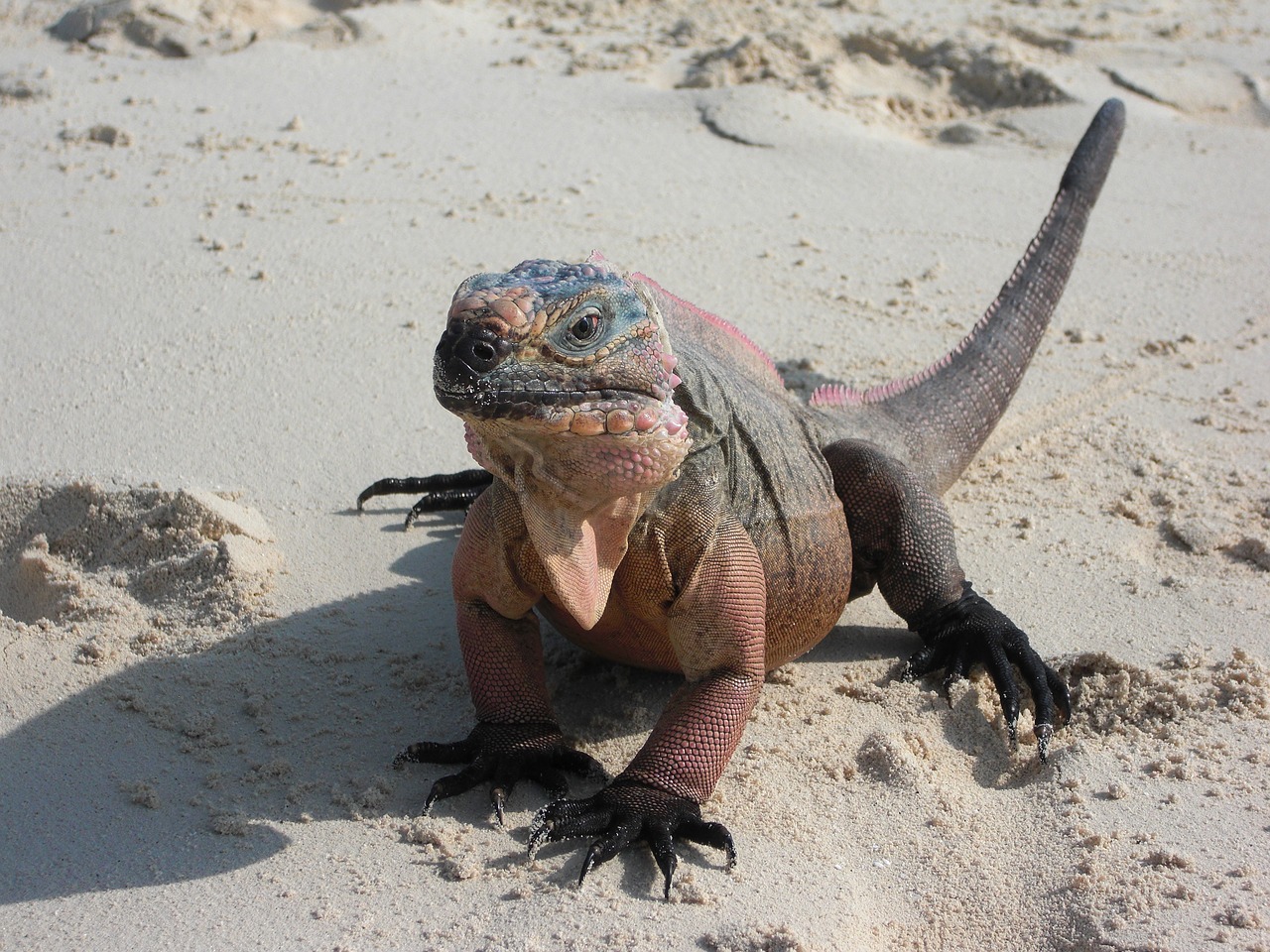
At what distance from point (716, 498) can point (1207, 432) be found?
2.74m

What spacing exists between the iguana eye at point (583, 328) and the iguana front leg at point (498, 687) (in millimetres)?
640

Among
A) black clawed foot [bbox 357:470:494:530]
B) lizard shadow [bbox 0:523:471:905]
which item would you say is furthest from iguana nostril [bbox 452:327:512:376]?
black clawed foot [bbox 357:470:494:530]

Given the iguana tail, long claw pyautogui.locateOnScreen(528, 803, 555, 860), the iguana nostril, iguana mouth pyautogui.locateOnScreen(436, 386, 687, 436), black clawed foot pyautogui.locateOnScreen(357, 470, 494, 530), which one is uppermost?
the iguana nostril

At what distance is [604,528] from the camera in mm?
2793

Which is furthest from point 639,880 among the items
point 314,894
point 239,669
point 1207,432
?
point 1207,432

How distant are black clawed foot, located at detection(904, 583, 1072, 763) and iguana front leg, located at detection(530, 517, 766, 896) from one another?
2.45 ft

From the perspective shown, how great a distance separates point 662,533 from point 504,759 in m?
0.66

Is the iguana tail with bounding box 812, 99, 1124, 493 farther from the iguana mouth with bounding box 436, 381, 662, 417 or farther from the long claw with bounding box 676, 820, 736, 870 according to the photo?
the iguana mouth with bounding box 436, 381, 662, 417

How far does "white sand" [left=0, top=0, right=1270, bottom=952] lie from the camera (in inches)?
110

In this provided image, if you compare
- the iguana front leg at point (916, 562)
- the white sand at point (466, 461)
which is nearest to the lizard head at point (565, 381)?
the white sand at point (466, 461)

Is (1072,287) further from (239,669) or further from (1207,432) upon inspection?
(239,669)

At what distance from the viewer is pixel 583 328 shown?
253 cm

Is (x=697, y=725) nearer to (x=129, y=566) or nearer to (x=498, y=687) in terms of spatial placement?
(x=498, y=687)

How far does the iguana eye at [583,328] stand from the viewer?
251 cm
